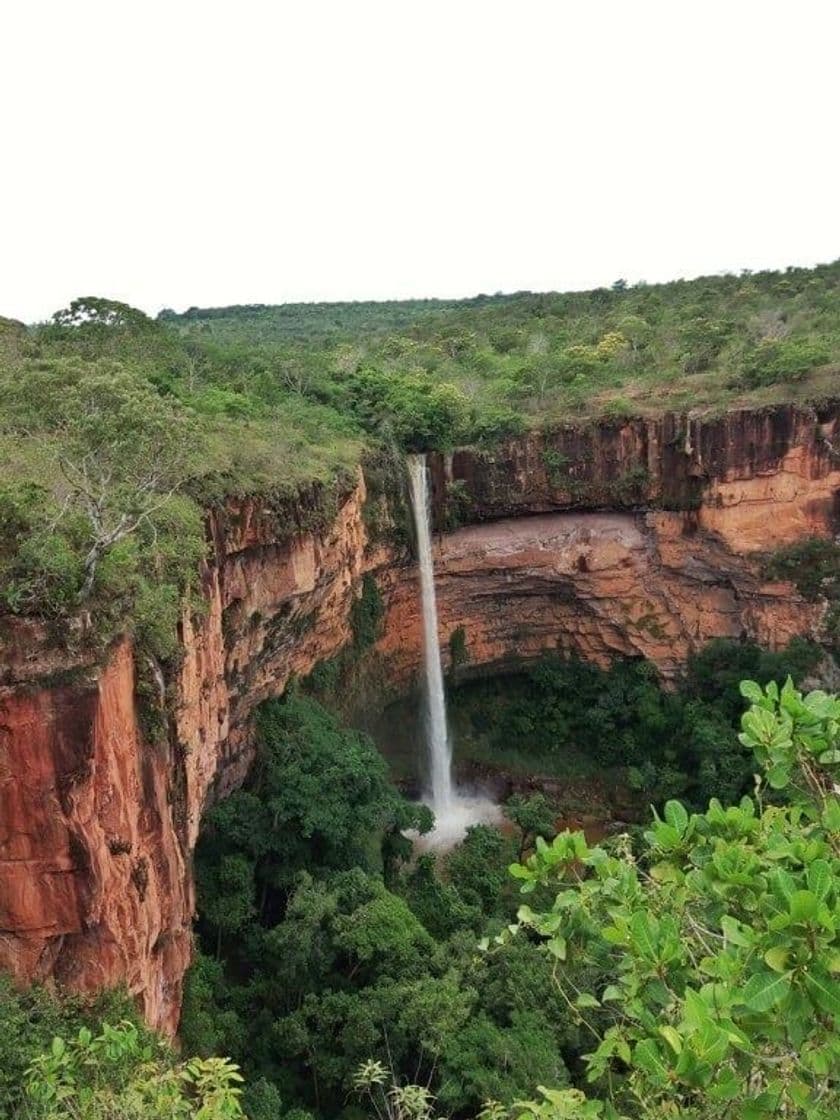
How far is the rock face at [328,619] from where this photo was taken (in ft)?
22.7

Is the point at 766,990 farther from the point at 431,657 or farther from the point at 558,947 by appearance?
the point at 431,657

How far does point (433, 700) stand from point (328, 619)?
4848mm

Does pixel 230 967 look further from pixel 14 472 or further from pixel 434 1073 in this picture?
pixel 14 472

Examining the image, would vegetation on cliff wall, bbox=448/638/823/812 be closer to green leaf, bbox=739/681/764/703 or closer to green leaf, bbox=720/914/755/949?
green leaf, bbox=739/681/764/703

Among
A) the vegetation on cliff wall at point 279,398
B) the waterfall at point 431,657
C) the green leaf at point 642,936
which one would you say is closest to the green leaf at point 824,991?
the green leaf at point 642,936

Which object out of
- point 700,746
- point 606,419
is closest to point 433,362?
point 606,419

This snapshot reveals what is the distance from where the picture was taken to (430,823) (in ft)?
46.4

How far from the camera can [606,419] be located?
18656 millimetres

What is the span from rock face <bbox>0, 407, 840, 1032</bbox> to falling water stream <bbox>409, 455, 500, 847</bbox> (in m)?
0.43

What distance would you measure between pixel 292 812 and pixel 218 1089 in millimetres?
7923

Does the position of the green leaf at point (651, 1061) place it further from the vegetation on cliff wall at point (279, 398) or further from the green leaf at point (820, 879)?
the vegetation on cliff wall at point (279, 398)

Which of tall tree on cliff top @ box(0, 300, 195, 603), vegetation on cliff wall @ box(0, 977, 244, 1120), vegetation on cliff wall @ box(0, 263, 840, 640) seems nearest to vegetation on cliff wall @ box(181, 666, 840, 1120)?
vegetation on cliff wall @ box(0, 977, 244, 1120)

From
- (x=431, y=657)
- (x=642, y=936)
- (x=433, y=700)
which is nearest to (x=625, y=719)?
(x=433, y=700)

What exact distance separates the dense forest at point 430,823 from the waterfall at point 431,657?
1.02 meters
